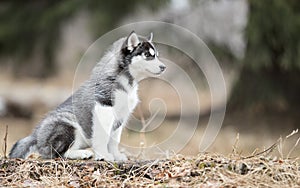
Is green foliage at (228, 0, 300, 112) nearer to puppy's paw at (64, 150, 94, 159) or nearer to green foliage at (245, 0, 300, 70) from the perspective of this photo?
green foliage at (245, 0, 300, 70)

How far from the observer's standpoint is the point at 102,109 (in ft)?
11.3

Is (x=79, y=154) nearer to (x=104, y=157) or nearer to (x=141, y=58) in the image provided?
(x=104, y=157)

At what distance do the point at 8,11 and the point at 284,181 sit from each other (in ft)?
28.6

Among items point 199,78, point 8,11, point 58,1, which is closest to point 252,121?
point 199,78

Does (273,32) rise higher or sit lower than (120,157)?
higher

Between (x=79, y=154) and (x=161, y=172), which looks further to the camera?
(x=79, y=154)

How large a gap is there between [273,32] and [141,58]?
5.00 meters

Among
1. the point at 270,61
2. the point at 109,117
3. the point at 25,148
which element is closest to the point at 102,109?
the point at 109,117

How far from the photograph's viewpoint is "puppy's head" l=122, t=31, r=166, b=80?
3492 mm

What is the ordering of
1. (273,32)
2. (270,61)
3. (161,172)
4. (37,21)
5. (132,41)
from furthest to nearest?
1. (37,21)
2. (270,61)
3. (273,32)
4. (132,41)
5. (161,172)

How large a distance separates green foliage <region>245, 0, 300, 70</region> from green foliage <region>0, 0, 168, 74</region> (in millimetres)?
1946

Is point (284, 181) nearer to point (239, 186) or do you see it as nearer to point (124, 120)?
point (239, 186)

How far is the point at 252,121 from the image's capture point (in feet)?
30.5

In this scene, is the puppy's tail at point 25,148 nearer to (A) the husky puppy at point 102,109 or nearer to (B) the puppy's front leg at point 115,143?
(A) the husky puppy at point 102,109
